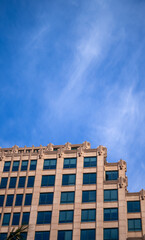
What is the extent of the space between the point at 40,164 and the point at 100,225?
58.7ft

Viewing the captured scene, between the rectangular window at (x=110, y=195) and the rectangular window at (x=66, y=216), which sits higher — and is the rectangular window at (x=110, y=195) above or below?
above

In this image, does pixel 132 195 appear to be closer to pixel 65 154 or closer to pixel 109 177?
pixel 109 177

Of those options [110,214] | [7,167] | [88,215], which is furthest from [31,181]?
[110,214]

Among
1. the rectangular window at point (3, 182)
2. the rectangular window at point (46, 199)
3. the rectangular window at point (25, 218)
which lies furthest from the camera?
the rectangular window at point (3, 182)

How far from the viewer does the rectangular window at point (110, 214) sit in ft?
208

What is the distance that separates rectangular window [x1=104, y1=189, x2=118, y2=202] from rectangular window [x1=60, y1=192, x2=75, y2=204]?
20.4 ft

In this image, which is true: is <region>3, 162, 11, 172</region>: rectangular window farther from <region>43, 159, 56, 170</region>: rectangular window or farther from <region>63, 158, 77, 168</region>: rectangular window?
<region>63, 158, 77, 168</region>: rectangular window

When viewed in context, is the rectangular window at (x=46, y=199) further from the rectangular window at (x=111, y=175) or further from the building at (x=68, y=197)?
the rectangular window at (x=111, y=175)

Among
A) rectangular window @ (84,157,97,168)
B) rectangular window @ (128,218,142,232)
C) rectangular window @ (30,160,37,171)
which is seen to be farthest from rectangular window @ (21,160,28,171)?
rectangular window @ (128,218,142,232)

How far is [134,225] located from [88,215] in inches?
332

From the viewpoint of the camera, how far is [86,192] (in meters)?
67.5

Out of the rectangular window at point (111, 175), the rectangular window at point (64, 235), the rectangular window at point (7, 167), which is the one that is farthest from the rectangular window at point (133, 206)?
the rectangular window at point (7, 167)

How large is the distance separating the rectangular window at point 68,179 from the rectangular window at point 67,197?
2.17 m

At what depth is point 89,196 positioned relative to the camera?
219 feet
